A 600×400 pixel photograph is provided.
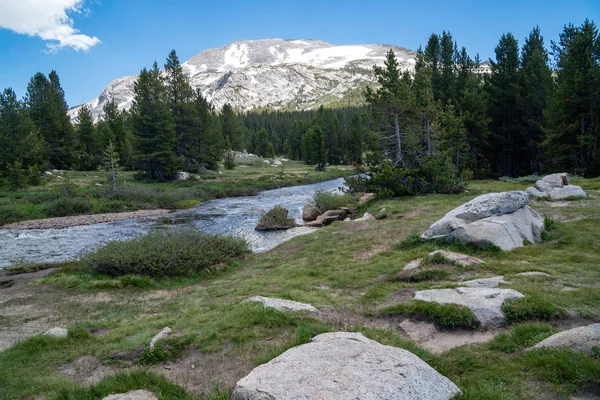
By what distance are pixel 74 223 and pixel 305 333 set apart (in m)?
30.1

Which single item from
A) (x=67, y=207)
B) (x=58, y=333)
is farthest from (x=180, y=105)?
(x=58, y=333)

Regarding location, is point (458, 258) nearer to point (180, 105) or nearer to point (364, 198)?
point (364, 198)

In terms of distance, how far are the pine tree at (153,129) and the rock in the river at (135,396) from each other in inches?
1898

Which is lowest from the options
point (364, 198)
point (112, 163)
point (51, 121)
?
point (364, 198)

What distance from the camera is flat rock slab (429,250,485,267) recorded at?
10641 millimetres

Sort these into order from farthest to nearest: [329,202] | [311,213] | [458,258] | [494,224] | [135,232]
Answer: [329,202] → [311,213] → [135,232] → [494,224] → [458,258]

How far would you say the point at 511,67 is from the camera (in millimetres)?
46938

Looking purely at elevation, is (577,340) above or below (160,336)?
A: above

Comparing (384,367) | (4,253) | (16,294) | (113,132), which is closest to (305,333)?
(384,367)

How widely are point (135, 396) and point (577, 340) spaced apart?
6798 mm

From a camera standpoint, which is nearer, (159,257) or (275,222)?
(159,257)

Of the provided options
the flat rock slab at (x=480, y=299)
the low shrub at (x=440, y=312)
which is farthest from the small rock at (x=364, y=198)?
the low shrub at (x=440, y=312)

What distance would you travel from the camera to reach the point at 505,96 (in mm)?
45844

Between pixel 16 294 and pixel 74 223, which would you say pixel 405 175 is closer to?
pixel 16 294
